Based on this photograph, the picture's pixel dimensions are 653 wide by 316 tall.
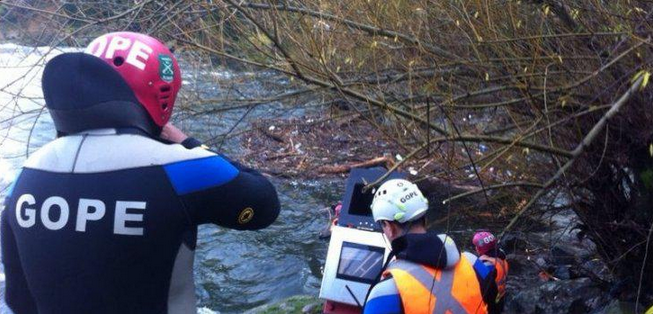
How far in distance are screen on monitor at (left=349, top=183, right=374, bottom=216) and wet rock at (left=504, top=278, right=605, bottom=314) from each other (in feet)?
8.86

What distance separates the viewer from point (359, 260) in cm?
400

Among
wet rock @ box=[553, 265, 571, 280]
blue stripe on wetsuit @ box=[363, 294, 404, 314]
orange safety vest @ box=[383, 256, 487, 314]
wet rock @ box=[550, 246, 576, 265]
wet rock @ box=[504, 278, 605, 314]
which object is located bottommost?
wet rock @ box=[504, 278, 605, 314]

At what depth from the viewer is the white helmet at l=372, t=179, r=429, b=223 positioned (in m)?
3.22

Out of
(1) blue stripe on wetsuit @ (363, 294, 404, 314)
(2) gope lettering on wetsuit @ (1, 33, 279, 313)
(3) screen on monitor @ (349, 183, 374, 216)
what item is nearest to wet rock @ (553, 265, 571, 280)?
(3) screen on monitor @ (349, 183, 374, 216)

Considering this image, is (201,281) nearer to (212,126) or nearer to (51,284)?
(212,126)

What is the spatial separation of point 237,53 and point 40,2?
54.6 inches

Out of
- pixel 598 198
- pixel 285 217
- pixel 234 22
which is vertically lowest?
pixel 285 217

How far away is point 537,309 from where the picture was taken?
6.44 meters

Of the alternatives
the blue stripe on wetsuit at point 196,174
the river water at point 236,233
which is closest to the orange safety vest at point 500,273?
the river water at point 236,233

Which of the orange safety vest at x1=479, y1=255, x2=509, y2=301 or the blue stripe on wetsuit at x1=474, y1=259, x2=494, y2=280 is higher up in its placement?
the blue stripe on wetsuit at x1=474, y1=259, x2=494, y2=280

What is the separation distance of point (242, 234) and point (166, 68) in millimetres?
7263

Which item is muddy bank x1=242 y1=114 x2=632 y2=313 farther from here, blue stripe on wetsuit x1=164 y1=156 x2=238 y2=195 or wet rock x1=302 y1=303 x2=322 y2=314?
blue stripe on wetsuit x1=164 y1=156 x2=238 y2=195

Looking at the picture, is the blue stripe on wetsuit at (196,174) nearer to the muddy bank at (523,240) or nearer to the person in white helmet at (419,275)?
the person in white helmet at (419,275)

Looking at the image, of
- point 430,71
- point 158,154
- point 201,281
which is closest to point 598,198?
Result: point 430,71
